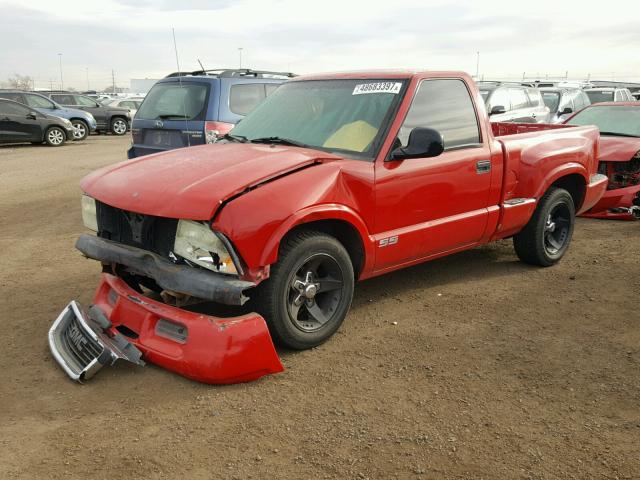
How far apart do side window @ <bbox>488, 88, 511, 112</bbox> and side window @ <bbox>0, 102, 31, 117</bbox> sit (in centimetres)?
1276

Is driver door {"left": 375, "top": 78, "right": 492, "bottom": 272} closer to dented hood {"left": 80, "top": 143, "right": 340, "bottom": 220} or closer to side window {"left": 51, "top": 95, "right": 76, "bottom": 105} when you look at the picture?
dented hood {"left": 80, "top": 143, "right": 340, "bottom": 220}

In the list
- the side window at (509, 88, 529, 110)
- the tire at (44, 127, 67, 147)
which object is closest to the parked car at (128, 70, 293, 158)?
the side window at (509, 88, 529, 110)

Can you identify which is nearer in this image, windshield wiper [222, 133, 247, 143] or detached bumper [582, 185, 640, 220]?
windshield wiper [222, 133, 247, 143]

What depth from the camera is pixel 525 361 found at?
381 cm

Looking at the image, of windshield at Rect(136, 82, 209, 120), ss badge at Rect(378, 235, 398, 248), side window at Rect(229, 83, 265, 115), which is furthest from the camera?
side window at Rect(229, 83, 265, 115)

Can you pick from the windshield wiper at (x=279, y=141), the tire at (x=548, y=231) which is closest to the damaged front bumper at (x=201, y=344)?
the windshield wiper at (x=279, y=141)

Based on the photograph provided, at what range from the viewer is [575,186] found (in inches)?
241

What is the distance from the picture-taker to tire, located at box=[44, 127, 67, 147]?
17.6 metres

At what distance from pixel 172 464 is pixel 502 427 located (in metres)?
1.65

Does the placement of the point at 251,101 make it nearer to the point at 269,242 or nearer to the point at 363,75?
the point at 363,75

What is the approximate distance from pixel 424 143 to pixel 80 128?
18.7m

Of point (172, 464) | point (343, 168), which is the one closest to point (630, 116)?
point (343, 168)

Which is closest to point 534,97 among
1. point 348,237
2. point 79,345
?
point 348,237

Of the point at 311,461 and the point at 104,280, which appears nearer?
the point at 311,461
